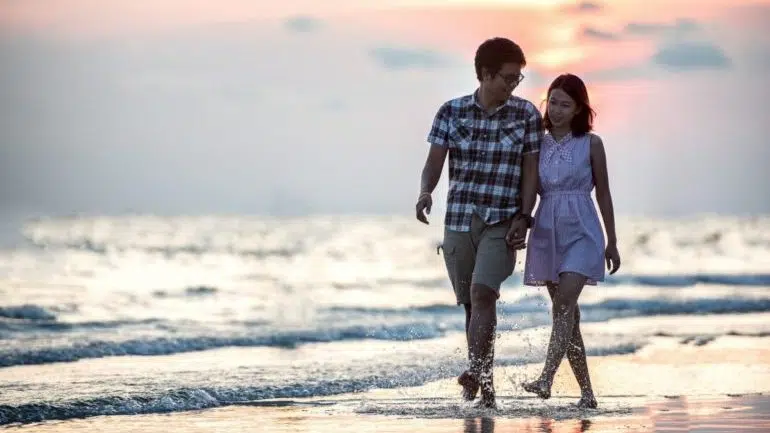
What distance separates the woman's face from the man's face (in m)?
0.25

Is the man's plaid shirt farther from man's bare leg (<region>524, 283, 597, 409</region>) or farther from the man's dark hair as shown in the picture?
man's bare leg (<region>524, 283, 597, 409</region>)

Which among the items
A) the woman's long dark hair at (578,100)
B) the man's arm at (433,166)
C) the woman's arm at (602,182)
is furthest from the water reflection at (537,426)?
the woman's long dark hair at (578,100)

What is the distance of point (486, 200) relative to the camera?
729cm

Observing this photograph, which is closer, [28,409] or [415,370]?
[28,409]

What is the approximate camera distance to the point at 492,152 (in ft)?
23.9

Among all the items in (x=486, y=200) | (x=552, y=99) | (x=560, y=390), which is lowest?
(x=560, y=390)

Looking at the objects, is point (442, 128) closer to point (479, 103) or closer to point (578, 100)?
point (479, 103)

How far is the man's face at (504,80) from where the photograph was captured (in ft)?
23.5

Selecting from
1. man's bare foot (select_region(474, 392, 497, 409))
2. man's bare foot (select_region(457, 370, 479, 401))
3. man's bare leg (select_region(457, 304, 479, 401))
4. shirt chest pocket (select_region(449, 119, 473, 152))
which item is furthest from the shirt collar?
man's bare foot (select_region(474, 392, 497, 409))

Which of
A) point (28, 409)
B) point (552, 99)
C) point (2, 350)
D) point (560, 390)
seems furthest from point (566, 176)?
point (2, 350)

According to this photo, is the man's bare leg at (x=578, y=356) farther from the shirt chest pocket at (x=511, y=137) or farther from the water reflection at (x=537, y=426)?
the shirt chest pocket at (x=511, y=137)

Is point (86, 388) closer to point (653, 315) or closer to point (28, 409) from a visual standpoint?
point (28, 409)

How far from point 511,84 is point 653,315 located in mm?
10856

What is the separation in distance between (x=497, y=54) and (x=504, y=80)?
5.8 inches
